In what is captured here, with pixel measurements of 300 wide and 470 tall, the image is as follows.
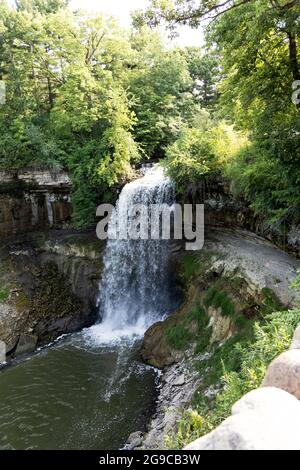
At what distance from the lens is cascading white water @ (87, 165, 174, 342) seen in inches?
497

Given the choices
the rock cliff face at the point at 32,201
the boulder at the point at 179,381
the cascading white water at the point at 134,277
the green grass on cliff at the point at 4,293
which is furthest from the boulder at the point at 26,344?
the boulder at the point at 179,381

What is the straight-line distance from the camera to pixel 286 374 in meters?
3.35

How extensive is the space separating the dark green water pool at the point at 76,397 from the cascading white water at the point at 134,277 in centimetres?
142

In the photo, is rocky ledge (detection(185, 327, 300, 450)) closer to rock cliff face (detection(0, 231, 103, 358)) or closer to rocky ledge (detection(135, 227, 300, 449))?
rocky ledge (detection(135, 227, 300, 449))

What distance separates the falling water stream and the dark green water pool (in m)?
0.02

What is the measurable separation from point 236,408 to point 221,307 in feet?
22.0

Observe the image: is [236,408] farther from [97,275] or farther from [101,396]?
[97,275]

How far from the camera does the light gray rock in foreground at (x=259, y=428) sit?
2303 millimetres

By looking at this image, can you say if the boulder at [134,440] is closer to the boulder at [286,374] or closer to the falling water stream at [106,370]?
the falling water stream at [106,370]

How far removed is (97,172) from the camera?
1407 centimetres

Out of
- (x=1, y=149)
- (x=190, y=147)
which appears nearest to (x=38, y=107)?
(x=1, y=149)

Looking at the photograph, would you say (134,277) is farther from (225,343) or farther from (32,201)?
(32,201)

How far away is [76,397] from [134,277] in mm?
5269

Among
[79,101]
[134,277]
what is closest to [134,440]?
[134,277]
